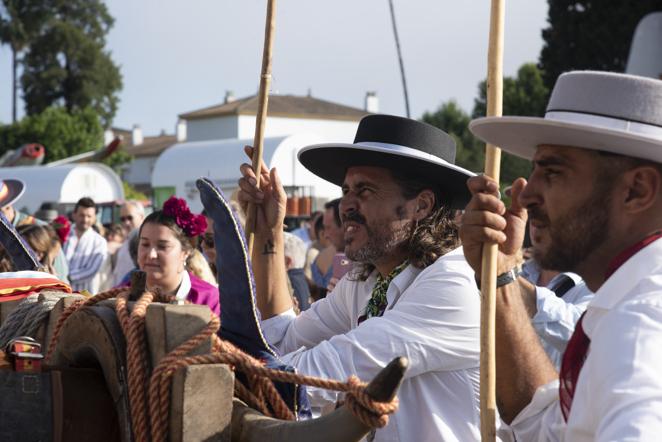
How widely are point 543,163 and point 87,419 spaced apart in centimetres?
112

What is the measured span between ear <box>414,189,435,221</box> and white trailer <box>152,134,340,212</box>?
48.4 feet

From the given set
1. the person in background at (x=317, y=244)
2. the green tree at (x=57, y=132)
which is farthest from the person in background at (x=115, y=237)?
the green tree at (x=57, y=132)

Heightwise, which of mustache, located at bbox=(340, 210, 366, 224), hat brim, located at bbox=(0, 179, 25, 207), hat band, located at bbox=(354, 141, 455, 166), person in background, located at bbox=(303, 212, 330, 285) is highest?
hat band, located at bbox=(354, 141, 455, 166)

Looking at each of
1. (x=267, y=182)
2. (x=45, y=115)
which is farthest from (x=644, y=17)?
(x=45, y=115)

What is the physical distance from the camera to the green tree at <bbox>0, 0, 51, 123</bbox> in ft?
193

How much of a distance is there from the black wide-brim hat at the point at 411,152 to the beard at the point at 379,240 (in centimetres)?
21

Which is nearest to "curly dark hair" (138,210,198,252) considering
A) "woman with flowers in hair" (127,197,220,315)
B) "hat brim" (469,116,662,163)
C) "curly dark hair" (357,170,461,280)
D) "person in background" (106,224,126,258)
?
"woman with flowers in hair" (127,197,220,315)

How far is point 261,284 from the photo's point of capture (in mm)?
3535

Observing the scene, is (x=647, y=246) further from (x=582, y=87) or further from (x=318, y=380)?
(x=318, y=380)

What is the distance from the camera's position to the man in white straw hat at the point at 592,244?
166 cm

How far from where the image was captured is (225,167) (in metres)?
20.4

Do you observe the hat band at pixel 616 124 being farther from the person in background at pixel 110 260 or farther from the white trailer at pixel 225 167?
the white trailer at pixel 225 167

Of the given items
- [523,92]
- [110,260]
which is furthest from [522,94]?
[110,260]

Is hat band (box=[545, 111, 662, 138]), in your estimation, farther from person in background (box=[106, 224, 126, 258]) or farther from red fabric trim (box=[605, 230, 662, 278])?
person in background (box=[106, 224, 126, 258])
